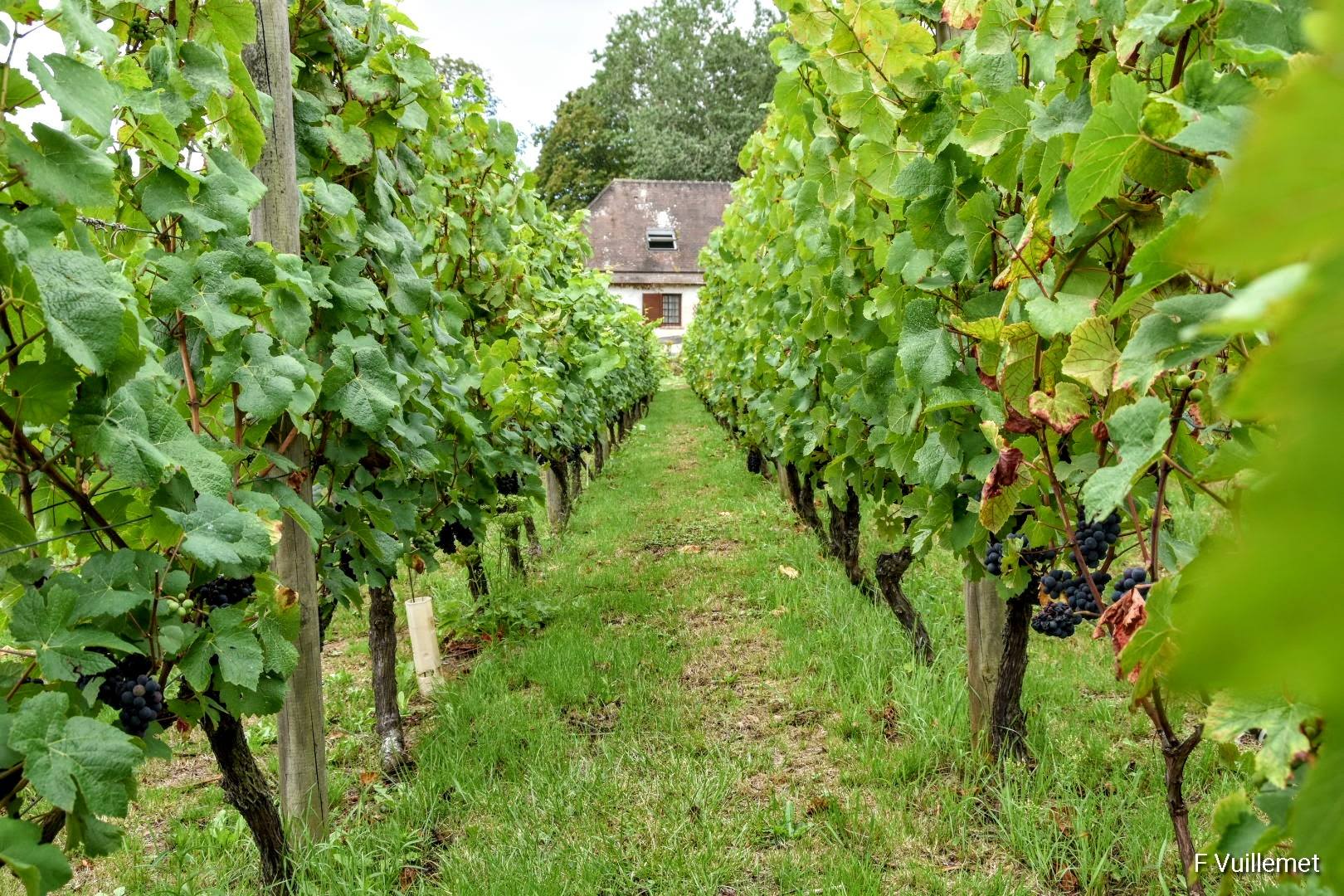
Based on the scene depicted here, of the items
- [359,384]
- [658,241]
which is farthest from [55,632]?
[658,241]

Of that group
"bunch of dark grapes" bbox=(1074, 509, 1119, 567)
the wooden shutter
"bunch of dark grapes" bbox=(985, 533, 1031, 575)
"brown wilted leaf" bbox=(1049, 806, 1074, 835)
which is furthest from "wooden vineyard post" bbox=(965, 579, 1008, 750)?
the wooden shutter

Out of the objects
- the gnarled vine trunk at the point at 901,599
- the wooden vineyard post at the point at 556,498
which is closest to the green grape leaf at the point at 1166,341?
the gnarled vine trunk at the point at 901,599

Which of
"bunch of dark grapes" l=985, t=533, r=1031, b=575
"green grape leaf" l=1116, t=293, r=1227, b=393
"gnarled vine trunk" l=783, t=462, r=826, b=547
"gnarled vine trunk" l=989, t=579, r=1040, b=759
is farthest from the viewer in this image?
"gnarled vine trunk" l=783, t=462, r=826, b=547

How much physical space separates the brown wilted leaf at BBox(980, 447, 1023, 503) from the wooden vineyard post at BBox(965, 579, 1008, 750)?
1.54 metres

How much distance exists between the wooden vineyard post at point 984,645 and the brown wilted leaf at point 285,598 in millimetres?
2267

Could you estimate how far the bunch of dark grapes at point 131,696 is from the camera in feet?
4.95

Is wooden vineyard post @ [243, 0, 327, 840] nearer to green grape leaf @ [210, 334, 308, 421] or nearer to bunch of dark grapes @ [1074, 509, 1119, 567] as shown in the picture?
green grape leaf @ [210, 334, 308, 421]

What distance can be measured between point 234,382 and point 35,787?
39.8 inches

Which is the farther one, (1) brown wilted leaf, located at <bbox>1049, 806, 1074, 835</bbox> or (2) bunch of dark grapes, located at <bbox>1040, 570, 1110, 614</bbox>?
(1) brown wilted leaf, located at <bbox>1049, 806, 1074, 835</bbox>

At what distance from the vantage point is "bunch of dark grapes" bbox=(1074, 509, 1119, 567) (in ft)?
5.95

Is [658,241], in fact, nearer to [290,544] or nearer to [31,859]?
[290,544]

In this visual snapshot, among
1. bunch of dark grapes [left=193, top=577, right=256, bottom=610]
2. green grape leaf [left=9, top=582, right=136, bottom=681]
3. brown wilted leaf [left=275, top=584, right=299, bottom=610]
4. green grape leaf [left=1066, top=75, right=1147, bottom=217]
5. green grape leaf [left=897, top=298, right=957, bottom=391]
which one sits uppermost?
green grape leaf [left=1066, top=75, right=1147, bottom=217]

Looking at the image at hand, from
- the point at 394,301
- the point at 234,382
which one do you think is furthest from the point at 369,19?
the point at 234,382

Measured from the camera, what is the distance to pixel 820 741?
11.1ft
